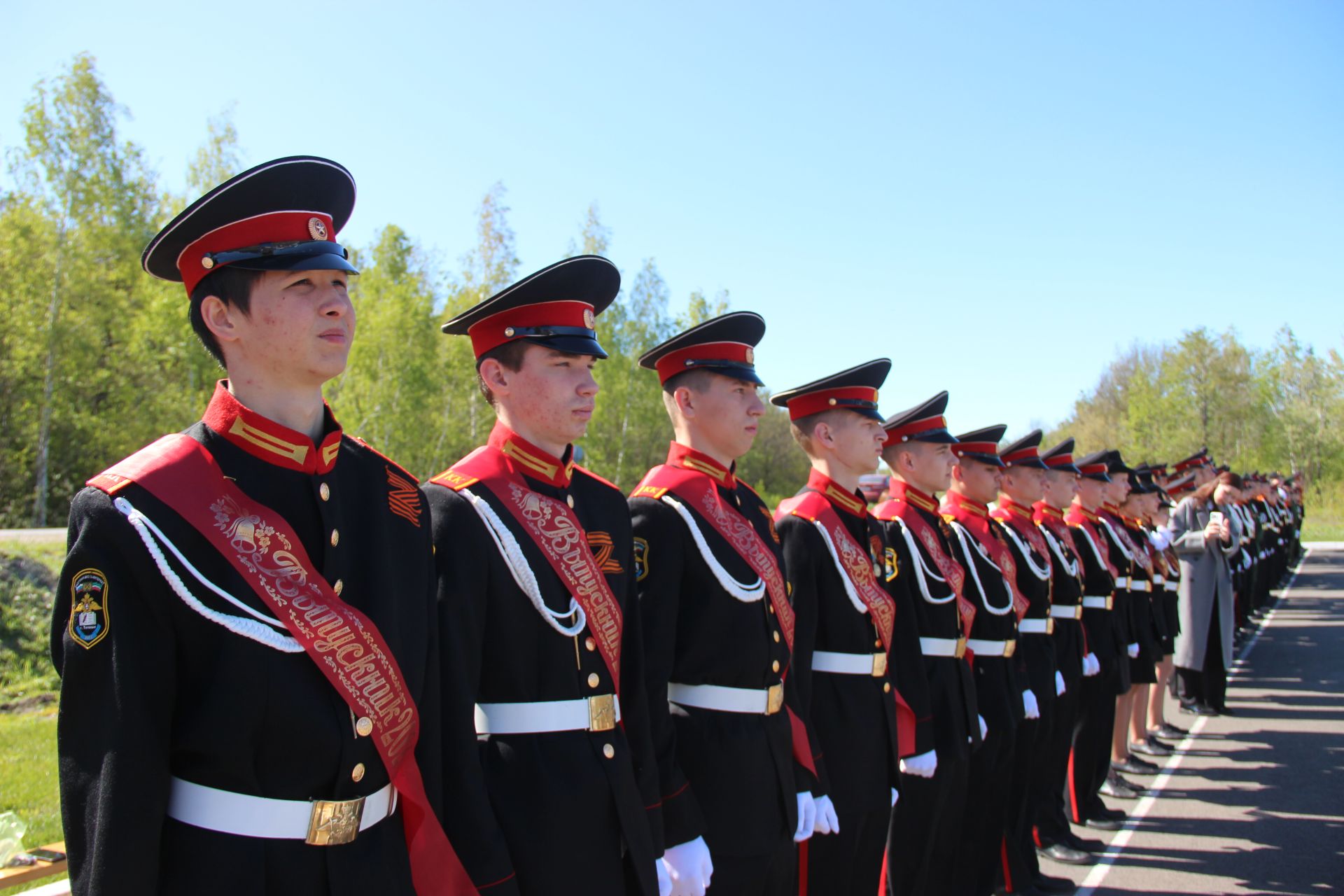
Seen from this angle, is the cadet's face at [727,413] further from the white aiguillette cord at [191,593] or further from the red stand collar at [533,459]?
the white aiguillette cord at [191,593]

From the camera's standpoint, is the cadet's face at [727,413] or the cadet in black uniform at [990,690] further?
the cadet in black uniform at [990,690]

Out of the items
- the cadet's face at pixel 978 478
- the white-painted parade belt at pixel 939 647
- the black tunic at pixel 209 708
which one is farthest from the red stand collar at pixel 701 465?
the cadet's face at pixel 978 478

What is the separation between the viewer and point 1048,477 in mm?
7070

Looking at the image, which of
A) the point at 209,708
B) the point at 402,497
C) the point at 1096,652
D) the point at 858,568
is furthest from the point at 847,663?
the point at 1096,652

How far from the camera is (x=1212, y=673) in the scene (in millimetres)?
10523

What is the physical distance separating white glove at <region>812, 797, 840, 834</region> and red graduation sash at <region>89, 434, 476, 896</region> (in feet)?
6.07

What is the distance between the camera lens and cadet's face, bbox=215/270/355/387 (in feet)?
6.64

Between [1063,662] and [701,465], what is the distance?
12.8ft

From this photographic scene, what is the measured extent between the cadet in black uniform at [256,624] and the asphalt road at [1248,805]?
4732 mm

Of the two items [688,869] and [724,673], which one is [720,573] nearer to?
[724,673]

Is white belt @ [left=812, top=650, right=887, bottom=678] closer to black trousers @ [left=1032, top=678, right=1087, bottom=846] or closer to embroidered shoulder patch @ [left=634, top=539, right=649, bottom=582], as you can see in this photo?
embroidered shoulder patch @ [left=634, top=539, right=649, bottom=582]

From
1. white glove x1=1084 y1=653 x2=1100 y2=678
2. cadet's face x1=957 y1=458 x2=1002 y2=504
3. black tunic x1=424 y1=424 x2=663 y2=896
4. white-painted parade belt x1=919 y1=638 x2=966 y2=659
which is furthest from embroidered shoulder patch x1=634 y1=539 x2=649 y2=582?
white glove x1=1084 y1=653 x2=1100 y2=678

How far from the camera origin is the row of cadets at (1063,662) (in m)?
6.08

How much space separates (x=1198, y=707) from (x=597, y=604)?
10.1 m
